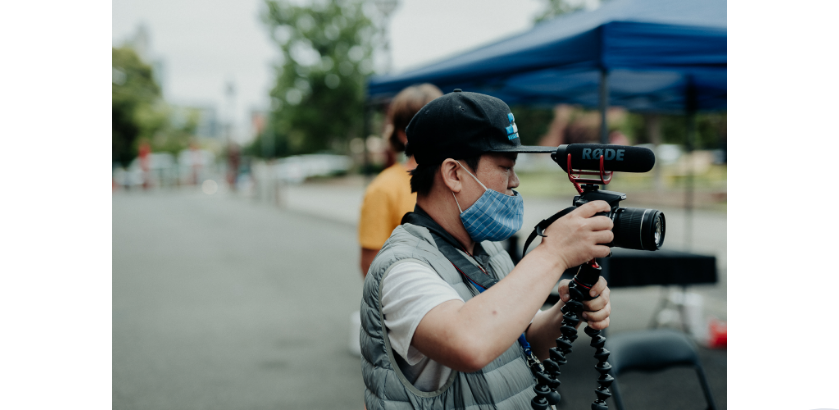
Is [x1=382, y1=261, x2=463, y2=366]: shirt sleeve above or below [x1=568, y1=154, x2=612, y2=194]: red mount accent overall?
below

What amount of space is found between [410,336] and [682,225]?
13138mm

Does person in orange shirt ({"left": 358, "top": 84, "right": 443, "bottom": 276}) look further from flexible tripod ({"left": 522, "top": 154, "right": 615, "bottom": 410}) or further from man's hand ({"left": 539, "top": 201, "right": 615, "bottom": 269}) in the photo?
man's hand ({"left": 539, "top": 201, "right": 615, "bottom": 269})

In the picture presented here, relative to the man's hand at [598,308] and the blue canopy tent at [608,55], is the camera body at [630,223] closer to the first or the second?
the man's hand at [598,308]

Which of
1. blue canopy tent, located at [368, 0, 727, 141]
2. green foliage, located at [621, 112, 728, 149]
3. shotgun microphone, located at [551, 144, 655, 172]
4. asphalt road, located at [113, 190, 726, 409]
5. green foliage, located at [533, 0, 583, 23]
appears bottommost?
asphalt road, located at [113, 190, 726, 409]

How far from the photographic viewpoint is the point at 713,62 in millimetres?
3824

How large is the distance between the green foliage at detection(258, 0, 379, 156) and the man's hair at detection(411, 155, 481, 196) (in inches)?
1452

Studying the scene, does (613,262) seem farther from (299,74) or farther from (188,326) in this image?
(299,74)

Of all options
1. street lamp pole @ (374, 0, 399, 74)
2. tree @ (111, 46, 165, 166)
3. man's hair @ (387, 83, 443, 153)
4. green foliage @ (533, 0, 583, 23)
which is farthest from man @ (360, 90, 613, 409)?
tree @ (111, 46, 165, 166)

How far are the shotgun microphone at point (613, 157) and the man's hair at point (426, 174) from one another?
22cm

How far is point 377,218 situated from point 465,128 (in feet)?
5.59

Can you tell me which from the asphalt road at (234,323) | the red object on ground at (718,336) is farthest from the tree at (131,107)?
the red object on ground at (718,336)

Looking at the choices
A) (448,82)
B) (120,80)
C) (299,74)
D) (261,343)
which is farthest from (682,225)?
(120,80)

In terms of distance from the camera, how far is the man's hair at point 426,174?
4.43 ft

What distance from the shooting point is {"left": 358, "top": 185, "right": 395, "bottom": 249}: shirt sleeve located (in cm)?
294
